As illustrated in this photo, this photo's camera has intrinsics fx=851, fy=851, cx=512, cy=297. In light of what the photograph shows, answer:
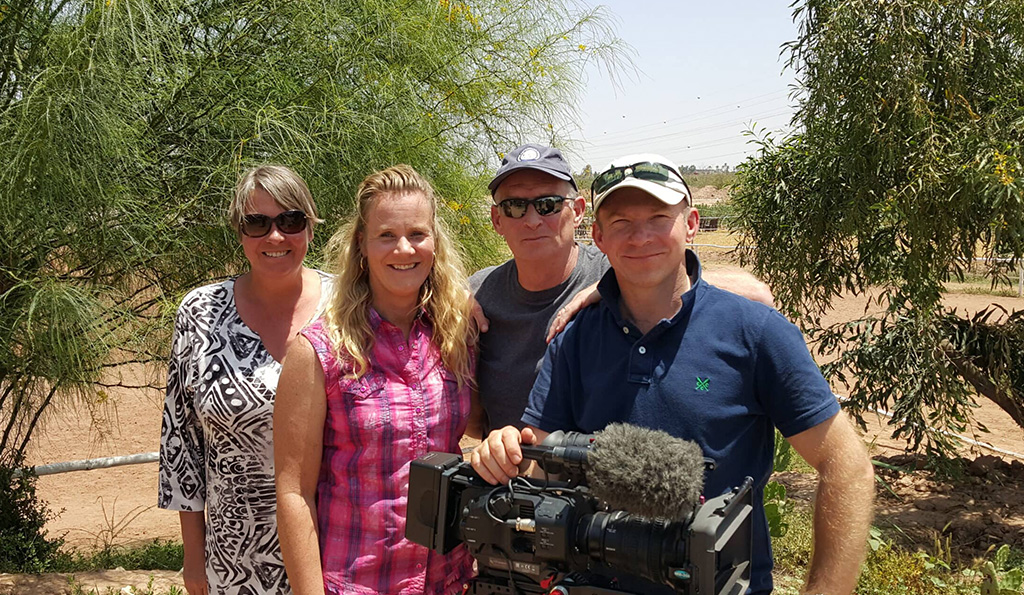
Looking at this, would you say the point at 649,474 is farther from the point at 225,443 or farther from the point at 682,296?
the point at 225,443

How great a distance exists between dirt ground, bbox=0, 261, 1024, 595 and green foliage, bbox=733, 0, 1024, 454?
871 millimetres

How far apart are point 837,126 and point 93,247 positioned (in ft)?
15.2

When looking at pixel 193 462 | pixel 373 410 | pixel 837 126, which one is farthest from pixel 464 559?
pixel 837 126

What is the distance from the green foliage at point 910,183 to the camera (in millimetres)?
4922

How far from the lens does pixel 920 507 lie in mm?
7055

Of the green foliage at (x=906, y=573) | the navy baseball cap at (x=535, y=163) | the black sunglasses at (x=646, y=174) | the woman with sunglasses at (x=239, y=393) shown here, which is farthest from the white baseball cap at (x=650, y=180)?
the green foliage at (x=906, y=573)

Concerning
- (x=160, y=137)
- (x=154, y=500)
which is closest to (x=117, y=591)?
(x=160, y=137)

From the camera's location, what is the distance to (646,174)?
1701 mm

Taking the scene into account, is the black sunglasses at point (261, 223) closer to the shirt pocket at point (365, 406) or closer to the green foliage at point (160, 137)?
the shirt pocket at point (365, 406)

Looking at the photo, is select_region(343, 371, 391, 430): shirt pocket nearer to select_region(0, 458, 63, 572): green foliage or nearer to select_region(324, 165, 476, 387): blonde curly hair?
select_region(324, 165, 476, 387): blonde curly hair

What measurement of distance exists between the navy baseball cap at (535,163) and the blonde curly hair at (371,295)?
8.2 inches

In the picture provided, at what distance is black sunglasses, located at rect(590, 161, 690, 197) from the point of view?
1702mm

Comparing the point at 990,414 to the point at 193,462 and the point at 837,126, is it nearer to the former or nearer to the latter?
the point at 837,126

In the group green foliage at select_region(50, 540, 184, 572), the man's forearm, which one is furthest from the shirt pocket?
green foliage at select_region(50, 540, 184, 572)
